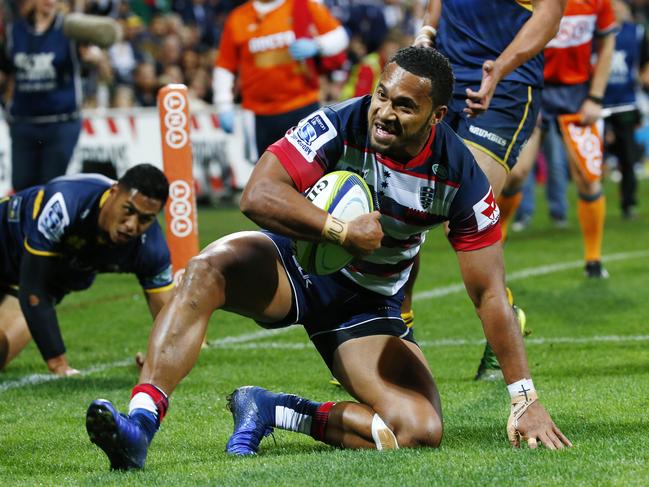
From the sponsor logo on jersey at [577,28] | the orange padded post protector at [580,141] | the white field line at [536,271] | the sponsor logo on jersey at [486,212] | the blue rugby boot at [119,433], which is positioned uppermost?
the sponsor logo on jersey at [486,212]

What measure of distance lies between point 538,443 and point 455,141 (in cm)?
121

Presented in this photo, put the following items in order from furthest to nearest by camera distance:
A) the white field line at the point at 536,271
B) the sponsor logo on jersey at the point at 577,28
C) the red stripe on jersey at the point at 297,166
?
1. the white field line at the point at 536,271
2. the sponsor logo on jersey at the point at 577,28
3. the red stripe on jersey at the point at 297,166

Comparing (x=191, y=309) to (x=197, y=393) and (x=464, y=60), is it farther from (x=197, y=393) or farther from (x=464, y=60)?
(x=464, y=60)

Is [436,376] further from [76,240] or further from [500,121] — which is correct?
[76,240]

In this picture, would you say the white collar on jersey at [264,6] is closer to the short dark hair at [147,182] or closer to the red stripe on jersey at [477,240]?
the short dark hair at [147,182]

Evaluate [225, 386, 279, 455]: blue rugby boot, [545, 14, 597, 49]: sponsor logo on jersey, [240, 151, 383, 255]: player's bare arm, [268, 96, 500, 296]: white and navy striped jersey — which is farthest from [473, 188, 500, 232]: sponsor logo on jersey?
[545, 14, 597, 49]: sponsor logo on jersey

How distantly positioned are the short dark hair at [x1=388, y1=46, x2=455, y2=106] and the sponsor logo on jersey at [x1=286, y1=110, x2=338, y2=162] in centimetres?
35

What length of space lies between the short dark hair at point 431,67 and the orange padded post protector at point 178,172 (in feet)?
11.2

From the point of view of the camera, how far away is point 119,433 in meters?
4.18

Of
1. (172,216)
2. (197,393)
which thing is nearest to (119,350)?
(172,216)

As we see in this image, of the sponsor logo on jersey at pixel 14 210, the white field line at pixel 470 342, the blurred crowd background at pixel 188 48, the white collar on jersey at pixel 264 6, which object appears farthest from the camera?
the blurred crowd background at pixel 188 48

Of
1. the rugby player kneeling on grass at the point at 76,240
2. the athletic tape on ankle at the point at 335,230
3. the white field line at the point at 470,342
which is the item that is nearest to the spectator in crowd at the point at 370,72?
the white field line at the point at 470,342

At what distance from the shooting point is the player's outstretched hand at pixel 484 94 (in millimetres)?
5793

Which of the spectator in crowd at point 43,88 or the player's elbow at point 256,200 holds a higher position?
the player's elbow at point 256,200
